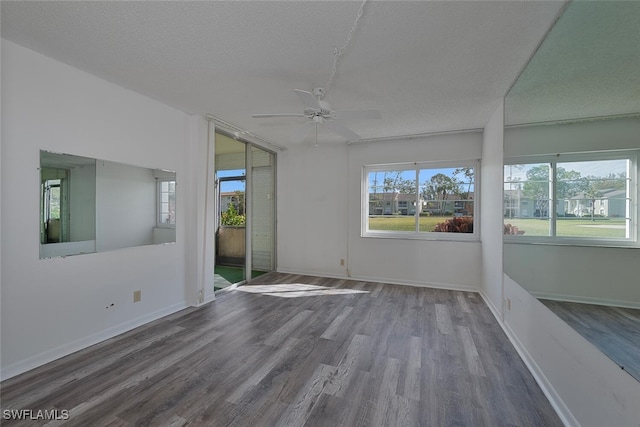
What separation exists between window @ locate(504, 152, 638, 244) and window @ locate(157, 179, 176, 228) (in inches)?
146

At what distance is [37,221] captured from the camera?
2.06 meters

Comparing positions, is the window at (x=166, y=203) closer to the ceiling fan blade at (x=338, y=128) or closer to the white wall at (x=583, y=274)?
the ceiling fan blade at (x=338, y=128)

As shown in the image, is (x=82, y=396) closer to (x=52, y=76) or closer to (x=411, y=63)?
(x=52, y=76)

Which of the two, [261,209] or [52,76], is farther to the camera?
[261,209]

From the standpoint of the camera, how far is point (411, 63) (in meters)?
2.14

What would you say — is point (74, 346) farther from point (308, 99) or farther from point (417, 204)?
point (417, 204)

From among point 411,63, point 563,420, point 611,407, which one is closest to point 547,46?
point 411,63

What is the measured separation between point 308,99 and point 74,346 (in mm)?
2969

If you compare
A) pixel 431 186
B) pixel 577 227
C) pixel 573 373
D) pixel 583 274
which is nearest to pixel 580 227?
pixel 577 227

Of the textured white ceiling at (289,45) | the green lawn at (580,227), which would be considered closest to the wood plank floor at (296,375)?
the green lawn at (580,227)

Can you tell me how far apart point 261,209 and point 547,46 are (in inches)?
171

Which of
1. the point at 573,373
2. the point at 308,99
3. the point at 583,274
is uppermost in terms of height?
the point at 308,99

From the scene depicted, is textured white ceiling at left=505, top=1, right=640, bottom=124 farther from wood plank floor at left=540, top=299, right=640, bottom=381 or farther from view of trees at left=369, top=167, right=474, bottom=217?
view of trees at left=369, top=167, right=474, bottom=217

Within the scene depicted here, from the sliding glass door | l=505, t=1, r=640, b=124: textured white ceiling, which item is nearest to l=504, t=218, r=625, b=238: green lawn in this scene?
l=505, t=1, r=640, b=124: textured white ceiling
